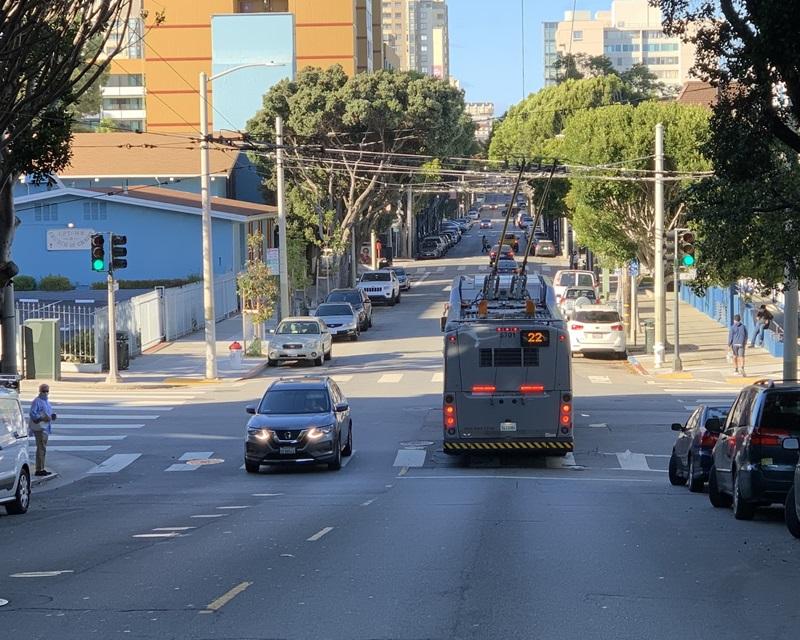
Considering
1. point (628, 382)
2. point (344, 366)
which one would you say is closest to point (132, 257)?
point (344, 366)

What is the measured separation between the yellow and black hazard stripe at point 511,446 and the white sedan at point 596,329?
70.4 ft

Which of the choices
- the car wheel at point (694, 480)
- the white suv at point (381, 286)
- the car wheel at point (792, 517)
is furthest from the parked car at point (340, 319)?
the car wheel at point (792, 517)

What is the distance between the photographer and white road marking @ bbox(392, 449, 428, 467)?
26.4 metres

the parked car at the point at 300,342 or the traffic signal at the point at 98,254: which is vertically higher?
the traffic signal at the point at 98,254

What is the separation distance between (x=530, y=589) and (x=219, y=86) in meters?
91.9

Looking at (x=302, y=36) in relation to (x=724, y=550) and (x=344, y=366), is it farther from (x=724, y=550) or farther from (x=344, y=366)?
(x=724, y=550)

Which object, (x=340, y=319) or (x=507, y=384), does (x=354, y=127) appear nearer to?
(x=340, y=319)

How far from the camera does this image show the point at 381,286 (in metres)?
70.1

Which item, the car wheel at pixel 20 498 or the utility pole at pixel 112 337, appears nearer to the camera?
the car wheel at pixel 20 498

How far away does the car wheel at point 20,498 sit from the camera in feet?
65.6

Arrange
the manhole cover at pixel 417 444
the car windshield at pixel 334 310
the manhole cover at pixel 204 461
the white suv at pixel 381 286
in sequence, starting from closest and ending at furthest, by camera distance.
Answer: the manhole cover at pixel 204 461
the manhole cover at pixel 417 444
the car windshield at pixel 334 310
the white suv at pixel 381 286

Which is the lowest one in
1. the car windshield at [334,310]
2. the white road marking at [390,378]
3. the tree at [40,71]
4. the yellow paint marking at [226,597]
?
the white road marking at [390,378]

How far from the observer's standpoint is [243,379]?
41969 millimetres

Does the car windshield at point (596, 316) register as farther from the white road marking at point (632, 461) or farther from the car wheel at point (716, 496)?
the car wheel at point (716, 496)
